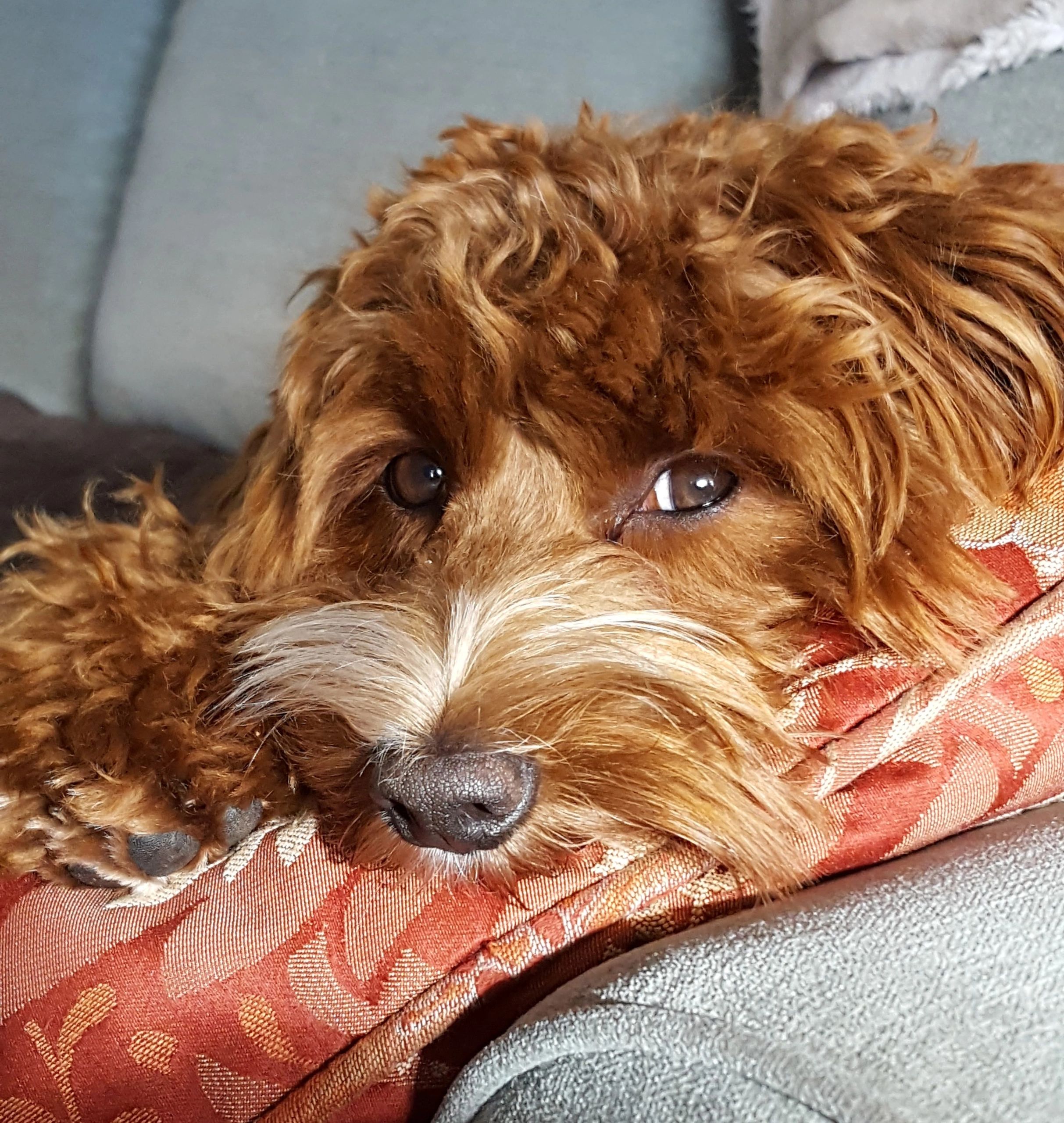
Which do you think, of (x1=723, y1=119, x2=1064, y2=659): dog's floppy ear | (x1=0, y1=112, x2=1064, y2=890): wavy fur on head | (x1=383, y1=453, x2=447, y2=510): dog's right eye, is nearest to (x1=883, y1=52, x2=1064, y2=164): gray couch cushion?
(x1=0, y1=112, x2=1064, y2=890): wavy fur on head

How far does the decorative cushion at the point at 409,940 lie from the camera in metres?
1.08

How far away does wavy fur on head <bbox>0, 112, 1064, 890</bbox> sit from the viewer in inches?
46.4

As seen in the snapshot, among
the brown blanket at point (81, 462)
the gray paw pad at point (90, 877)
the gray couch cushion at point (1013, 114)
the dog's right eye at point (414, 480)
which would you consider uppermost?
the gray couch cushion at point (1013, 114)

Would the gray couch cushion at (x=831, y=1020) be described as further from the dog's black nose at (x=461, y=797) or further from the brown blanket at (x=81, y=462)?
the brown blanket at (x=81, y=462)

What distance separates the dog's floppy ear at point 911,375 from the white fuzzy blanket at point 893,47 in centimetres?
65

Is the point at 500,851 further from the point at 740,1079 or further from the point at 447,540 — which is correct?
the point at 447,540

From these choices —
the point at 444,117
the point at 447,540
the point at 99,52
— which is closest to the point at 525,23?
the point at 444,117

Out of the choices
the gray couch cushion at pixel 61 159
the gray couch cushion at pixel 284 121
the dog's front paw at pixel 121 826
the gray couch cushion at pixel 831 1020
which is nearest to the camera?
the gray couch cushion at pixel 831 1020

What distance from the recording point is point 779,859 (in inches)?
42.9

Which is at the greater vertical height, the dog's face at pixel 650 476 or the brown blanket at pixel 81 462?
the dog's face at pixel 650 476

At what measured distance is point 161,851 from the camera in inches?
47.4

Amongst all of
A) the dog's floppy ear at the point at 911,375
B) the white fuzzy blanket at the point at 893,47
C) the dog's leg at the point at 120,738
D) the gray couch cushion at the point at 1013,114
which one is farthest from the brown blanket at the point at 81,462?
the gray couch cushion at the point at 1013,114

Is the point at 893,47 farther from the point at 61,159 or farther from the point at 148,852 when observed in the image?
the point at 61,159

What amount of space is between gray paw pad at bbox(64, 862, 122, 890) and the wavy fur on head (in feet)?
0.07
